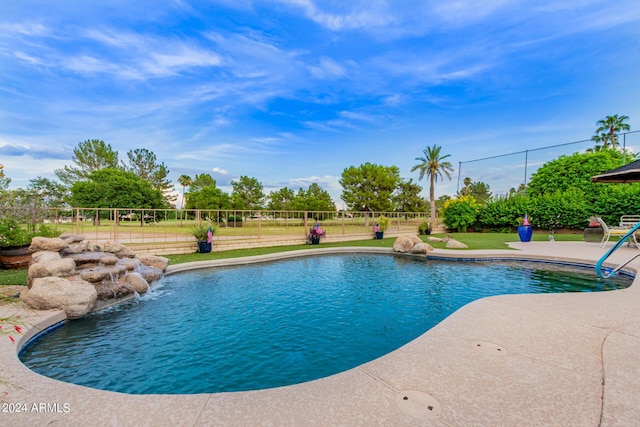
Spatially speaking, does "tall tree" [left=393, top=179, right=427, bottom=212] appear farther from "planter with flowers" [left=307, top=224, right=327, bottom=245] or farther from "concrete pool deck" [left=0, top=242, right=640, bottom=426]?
"concrete pool deck" [left=0, top=242, right=640, bottom=426]

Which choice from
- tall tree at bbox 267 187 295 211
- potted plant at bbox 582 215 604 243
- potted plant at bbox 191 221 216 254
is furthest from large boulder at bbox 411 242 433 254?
tall tree at bbox 267 187 295 211

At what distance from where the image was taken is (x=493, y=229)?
1972 cm

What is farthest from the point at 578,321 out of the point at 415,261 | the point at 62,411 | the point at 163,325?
the point at 415,261

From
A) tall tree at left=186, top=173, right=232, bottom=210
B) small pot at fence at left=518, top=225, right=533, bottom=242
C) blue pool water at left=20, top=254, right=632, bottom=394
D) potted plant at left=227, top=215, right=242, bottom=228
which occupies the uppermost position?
tall tree at left=186, top=173, right=232, bottom=210

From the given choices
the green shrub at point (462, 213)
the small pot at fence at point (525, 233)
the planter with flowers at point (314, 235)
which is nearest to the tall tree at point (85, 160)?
the planter with flowers at point (314, 235)

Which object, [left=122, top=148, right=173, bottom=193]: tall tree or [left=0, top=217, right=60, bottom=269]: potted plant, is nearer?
[left=0, top=217, right=60, bottom=269]: potted plant

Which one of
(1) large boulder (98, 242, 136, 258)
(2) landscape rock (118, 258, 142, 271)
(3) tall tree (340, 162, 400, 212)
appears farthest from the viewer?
(3) tall tree (340, 162, 400, 212)

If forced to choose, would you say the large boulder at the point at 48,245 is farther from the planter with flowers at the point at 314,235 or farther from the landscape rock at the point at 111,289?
the planter with flowers at the point at 314,235

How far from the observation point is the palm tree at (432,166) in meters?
30.3

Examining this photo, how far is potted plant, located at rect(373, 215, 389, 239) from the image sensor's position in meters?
15.5

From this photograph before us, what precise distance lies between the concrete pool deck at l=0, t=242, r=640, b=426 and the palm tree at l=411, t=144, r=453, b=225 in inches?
1152

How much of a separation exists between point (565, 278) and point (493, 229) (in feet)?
48.4

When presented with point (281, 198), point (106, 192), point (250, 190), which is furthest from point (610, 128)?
point (106, 192)

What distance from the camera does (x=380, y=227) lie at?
1565 cm
